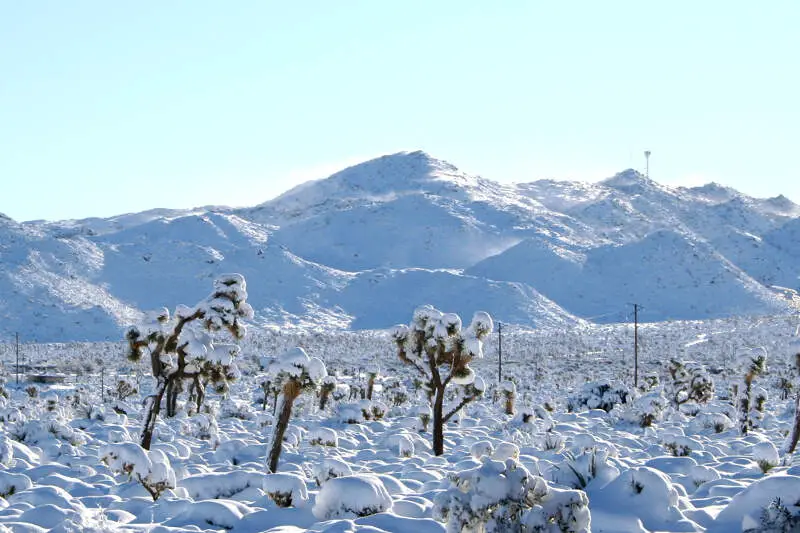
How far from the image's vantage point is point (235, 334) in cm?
1670

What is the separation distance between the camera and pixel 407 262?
5655 inches

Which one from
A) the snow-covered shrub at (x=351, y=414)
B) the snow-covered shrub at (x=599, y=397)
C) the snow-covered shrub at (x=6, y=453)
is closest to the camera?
the snow-covered shrub at (x=6, y=453)

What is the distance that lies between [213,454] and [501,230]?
13970 cm

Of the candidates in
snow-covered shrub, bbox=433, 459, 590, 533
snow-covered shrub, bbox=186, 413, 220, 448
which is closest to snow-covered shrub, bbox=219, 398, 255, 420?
snow-covered shrub, bbox=186, 413, 220, 448

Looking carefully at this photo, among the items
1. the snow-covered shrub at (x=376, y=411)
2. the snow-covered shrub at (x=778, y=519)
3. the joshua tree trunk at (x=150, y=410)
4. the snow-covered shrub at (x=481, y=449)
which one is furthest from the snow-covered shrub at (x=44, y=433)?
Result: the snow-covered shrub at (x=778, y=519)

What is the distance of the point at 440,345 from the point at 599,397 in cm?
2127

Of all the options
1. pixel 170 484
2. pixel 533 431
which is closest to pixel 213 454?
pixel 170 484

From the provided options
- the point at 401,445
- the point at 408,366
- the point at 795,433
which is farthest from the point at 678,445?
the point at 408,366

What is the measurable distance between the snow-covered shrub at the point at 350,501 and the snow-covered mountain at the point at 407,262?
305 ft

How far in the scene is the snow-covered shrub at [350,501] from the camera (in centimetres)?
1036

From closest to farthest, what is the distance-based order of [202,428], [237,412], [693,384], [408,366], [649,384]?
[202,428]
[237,412]
[693,384]
[649,384]
[408,366]

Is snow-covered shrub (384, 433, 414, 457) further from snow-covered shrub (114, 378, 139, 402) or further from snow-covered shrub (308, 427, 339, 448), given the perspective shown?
snow-covered shrub (114, 378, 139, 402)

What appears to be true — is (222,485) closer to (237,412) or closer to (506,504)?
(506,504)

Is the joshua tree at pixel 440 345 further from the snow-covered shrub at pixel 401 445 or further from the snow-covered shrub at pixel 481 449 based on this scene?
the snow-covered shrub at pixel 481 449
